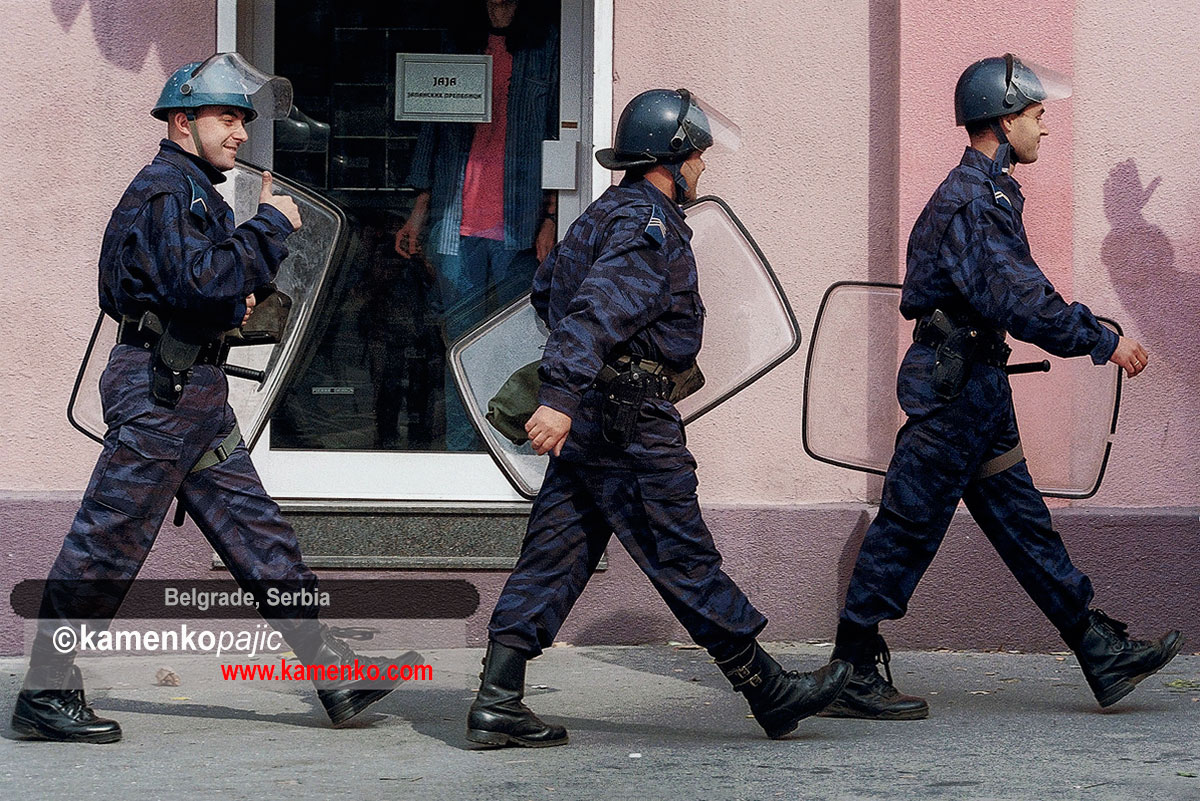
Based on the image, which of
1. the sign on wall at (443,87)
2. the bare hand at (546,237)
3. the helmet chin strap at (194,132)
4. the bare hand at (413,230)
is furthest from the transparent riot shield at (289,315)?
the bare hand at (546,237)

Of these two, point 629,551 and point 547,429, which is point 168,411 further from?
point 629,551

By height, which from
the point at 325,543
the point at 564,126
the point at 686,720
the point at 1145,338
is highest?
the point at 564,126

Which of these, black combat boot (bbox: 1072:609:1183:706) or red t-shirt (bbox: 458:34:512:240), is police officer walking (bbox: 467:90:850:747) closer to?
black combat boot (bbox: 1072:609:1183:706)

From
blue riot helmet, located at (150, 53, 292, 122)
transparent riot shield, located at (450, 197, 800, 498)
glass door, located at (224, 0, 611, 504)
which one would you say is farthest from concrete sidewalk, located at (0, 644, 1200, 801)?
blue riot helmet, located at (150, 53, 292, 122)

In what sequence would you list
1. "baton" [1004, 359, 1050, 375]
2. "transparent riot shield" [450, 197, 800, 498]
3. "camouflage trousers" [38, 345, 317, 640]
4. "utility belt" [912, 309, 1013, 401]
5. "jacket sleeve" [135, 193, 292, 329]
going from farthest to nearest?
"transparent riot shield" [450, 197, 800, 498] < "baton" [1004, 359, 1050, 375] < "utility belt" [912, 309, 1013, 401] < "camouflage trousers" [38, 345, 317, 640] < "jacket sleeve" [135, 193, 292, 329]

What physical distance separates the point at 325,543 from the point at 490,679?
1.68 m

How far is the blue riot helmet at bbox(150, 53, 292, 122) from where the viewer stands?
14.6 ft

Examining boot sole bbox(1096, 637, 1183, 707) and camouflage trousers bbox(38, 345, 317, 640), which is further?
boot sole bbox(1096, 637, 1183, 707)

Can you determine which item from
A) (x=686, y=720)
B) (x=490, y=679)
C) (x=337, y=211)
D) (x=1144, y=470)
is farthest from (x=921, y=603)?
(x=337, y=211)

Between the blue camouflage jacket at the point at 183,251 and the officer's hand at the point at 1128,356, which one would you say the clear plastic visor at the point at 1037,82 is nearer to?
the officer's hand at the point at 1128,356

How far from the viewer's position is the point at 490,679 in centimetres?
439

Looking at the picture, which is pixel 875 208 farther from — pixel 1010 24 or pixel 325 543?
pixel 325 543

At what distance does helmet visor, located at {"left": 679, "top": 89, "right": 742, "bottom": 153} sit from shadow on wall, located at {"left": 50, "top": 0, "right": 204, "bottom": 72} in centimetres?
231

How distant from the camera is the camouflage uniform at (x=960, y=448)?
473 centimetres
